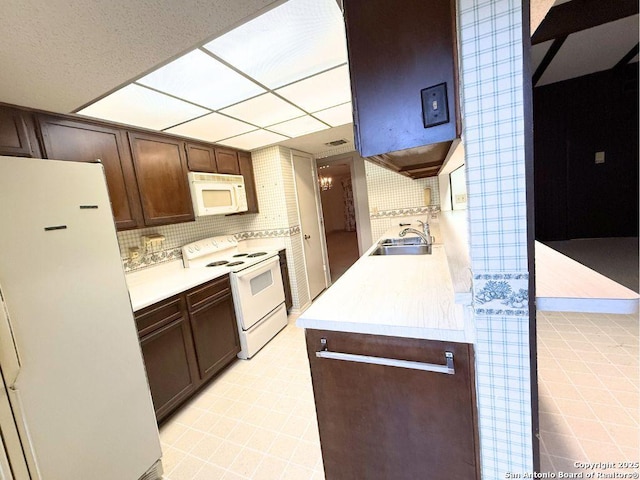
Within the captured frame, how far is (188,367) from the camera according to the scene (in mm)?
1971

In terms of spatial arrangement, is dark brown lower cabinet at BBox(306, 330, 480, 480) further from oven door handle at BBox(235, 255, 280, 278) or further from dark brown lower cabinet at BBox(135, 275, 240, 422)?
oven door handle at BBox(235, 255, 280, 278)

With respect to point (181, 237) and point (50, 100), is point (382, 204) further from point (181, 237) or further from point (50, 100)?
point (50, 100)

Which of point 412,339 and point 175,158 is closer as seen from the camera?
point 412,339

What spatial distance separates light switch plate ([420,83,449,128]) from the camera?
0.83 metres

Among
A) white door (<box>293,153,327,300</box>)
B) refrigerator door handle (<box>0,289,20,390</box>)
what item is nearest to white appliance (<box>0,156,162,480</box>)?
refrigerator door handle (<box>0,289,20,390</box>)

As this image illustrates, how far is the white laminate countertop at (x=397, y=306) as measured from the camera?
2.93 ft

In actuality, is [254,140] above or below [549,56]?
below

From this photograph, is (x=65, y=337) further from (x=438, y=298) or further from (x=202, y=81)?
(x=438, y=298)

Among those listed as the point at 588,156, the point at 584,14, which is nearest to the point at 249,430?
the point at 584,14

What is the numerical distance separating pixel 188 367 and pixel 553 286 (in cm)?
220

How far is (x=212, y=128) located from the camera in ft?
7.72

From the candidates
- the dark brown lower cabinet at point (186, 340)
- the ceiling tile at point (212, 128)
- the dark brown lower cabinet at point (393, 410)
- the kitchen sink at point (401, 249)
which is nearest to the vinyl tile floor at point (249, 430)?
the dark brown lower cabinet at point (186, 340)

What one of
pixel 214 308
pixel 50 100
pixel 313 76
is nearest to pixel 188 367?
pixel 214 308

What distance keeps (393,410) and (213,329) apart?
170 centimetres
